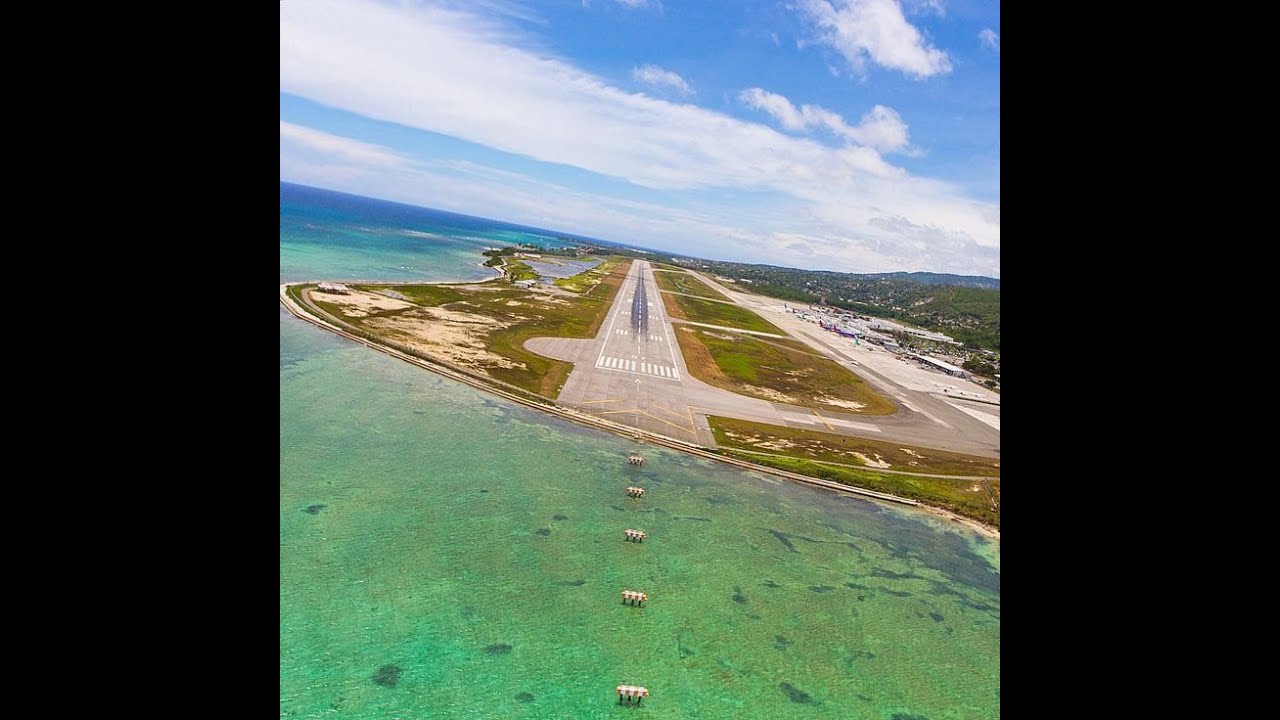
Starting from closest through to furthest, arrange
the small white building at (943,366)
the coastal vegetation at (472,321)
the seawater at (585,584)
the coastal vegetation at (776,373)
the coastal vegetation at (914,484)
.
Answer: the seawater at (585,584) < the coastal vegetation at (914,484) < the coastal vegetation at (472,321) < the coastal vegetation at (776,373) < the small white building at (943,366)

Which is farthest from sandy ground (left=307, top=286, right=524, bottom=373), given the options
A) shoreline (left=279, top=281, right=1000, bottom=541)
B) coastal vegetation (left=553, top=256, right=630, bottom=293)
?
coastal vegetation (left=553, top=256, right=630, bottom=293)

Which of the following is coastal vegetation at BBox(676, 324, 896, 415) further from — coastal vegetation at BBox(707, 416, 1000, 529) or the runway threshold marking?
the runway threshold marking

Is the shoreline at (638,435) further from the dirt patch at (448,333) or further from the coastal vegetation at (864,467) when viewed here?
the dirt patch at (448,333)

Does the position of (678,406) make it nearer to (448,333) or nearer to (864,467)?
(864,467)

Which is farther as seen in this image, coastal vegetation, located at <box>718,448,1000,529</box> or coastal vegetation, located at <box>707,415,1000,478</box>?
coastal vegetation, located at <box>707,415,1000,478</box>

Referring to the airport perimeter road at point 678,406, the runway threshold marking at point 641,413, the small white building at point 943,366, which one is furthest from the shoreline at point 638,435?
the small white building at point 943,366
